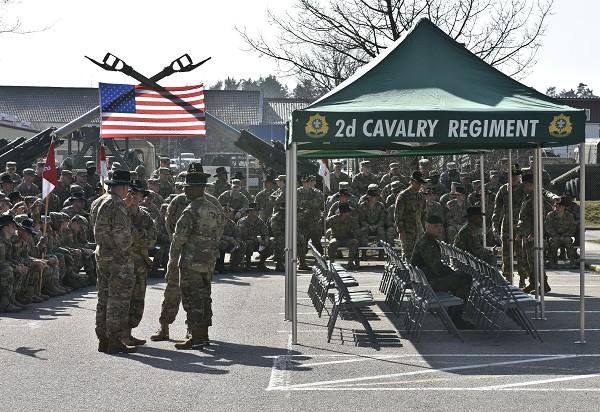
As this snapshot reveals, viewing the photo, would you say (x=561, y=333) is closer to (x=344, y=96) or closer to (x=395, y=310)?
(x=395, y=310)

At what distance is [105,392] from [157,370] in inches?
48.4

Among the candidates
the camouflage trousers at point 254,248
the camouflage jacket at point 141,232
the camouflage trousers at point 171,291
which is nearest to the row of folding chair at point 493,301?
the camouflage trousers at point 171,291

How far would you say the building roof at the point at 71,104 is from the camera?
253 feet

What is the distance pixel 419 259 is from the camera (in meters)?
13.6

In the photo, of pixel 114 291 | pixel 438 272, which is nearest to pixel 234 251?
pixel 438 272

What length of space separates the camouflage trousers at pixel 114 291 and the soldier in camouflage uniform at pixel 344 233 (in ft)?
34.4

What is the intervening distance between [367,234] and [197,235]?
11.3 meters

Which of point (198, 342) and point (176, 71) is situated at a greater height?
point (176, 71)

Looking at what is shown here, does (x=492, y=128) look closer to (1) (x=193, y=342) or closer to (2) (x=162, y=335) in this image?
(1) (x=193, y=342)

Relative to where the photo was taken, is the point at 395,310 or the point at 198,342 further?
the point at 395,310

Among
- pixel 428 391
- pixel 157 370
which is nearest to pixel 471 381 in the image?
pixel 428 391

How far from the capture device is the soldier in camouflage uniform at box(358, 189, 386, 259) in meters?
23.2

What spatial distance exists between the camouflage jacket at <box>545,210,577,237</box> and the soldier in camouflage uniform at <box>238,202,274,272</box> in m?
6.04

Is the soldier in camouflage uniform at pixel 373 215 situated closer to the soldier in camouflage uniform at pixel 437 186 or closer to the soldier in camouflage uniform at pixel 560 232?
the soldier in camouflage uniform at pixel 437 186
